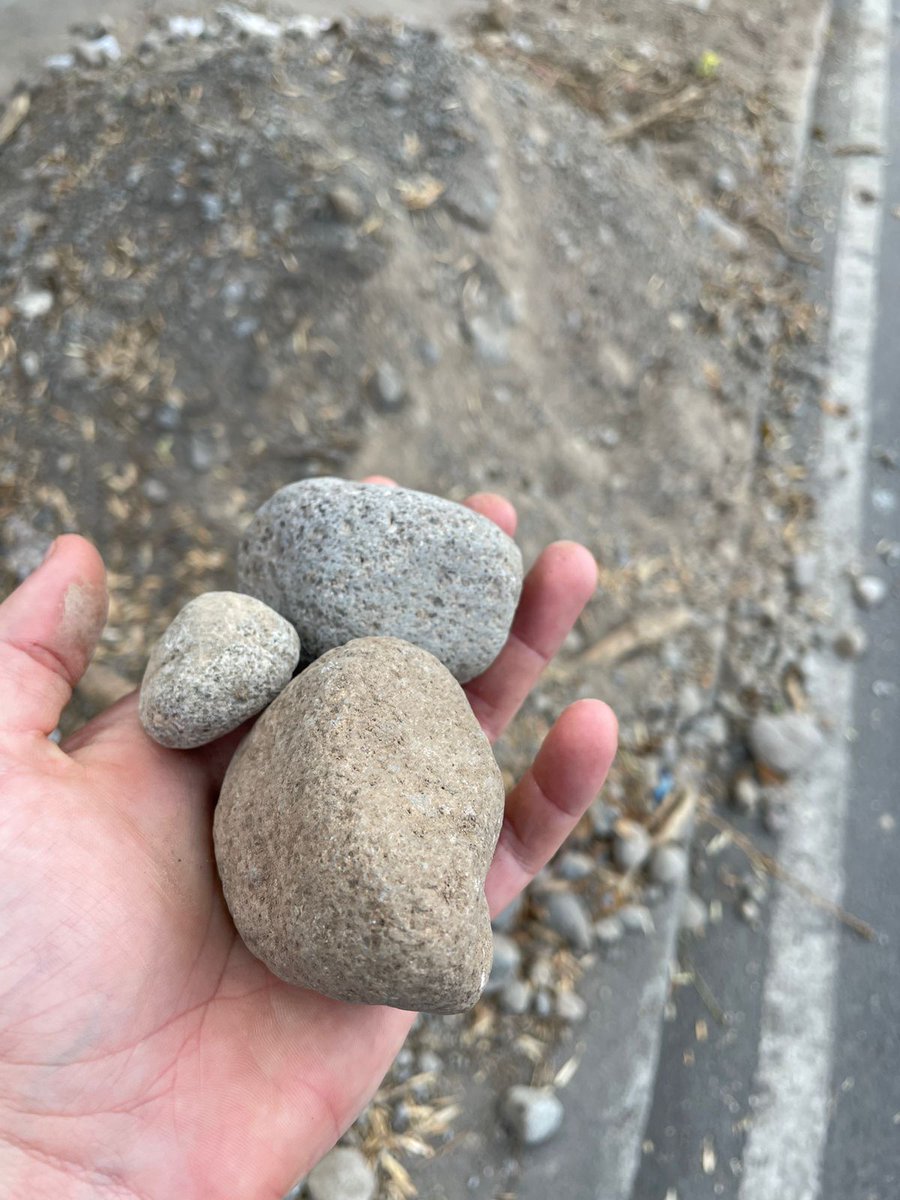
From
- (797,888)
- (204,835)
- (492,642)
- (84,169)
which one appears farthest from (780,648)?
(84,169)

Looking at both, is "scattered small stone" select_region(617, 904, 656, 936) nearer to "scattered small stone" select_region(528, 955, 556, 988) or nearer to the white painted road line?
"scattered small stone" select_region(528, 955, 556, 988)

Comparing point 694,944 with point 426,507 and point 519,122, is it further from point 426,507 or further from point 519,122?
point 519,122

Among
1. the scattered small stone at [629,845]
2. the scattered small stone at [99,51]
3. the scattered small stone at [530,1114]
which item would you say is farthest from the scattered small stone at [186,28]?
the scattered small stone at [530,1114]

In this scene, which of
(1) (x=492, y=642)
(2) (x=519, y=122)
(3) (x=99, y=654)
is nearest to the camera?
(1) (x=492, y=642)

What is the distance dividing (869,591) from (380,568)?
1.96m

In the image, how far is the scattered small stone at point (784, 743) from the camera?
8.83ft

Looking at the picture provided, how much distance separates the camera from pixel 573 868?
7.84 feet

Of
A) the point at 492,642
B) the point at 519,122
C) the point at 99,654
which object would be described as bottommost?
the point at 99,654

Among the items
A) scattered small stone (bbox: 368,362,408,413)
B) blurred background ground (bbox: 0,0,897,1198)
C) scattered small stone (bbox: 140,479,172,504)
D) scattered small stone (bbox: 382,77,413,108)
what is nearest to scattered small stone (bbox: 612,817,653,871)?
blurred background ground (bbox: 0,0,897,1198)

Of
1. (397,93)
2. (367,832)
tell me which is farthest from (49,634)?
(397,93)

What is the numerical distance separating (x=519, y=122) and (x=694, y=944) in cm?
266

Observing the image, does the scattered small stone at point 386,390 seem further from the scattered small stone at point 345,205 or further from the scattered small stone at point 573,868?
the scattered small stone at point 573,868

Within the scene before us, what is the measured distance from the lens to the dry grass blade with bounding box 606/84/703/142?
12.6ft

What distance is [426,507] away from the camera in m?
1.85
